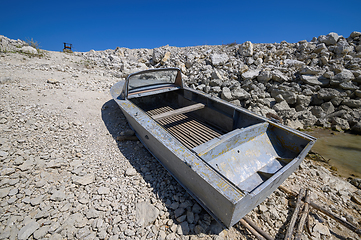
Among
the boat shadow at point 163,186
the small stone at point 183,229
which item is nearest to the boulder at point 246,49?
the boat shadow at point 163,186

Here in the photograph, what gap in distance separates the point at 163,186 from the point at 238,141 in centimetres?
140

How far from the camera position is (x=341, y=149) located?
14.7 ft

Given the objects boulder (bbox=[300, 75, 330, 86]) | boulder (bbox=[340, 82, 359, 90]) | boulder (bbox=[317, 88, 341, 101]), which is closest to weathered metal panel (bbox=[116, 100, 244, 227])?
boulder (bbox=[317, 88, 341, 101])

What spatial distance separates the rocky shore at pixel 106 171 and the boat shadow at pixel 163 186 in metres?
0.01

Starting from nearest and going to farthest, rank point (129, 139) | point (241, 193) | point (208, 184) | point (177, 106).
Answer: point (241, 193)
point (208, 184)
point (129, 139)
point (177, 106)

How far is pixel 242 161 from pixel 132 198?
5.81 ft

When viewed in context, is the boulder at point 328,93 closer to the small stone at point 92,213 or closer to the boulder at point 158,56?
the small stone at point 92,213

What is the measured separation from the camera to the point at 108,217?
2.23 metres

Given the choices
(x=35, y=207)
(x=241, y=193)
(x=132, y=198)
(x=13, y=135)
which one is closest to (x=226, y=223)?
(x=241, y=193)

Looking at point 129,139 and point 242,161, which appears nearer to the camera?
point 242,161

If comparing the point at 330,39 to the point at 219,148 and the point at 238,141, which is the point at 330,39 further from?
the point at 219,148

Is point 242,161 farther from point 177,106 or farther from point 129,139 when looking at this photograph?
point 177,106

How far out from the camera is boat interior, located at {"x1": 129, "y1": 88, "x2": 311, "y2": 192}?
2.39m

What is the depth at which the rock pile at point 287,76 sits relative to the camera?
5.93m
